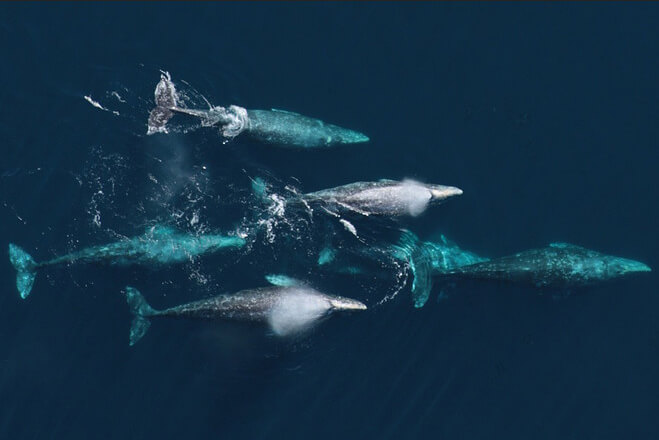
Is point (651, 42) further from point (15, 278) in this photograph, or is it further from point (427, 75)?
point (15, 278)

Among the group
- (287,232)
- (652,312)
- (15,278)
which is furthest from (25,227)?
(652,312)

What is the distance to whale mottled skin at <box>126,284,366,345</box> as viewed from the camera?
1091 inches

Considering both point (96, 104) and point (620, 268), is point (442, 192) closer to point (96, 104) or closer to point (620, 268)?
point (620, 268)

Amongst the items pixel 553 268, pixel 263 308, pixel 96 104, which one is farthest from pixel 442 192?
pixel 96 104

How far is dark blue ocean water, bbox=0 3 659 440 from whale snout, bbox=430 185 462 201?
615 millimetres

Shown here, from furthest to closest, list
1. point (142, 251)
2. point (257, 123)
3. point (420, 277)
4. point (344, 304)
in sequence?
point (257, 123), point (420, 277), point (142, 251), point (344, 304)

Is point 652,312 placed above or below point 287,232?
above

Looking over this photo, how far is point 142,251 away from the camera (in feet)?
94.5

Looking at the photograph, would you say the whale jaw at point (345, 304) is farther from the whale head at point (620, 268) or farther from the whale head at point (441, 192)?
the whale head at point (620, 268)

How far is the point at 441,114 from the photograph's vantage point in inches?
1225

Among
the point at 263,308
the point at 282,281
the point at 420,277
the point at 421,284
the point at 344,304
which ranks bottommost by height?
the point at 263,308

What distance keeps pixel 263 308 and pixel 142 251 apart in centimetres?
514

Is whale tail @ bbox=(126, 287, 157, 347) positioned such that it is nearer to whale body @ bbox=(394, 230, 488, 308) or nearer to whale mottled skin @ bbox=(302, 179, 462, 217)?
whale mottled skin @ bbox=(302, 179, 462, 217)

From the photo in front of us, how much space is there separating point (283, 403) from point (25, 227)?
1178 cm
